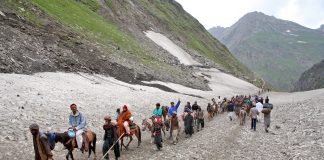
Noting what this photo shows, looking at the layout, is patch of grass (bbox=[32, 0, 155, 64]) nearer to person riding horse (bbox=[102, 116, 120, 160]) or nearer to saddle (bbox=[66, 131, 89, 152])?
person riding horse (bbox=[102, 116, 120, 160])

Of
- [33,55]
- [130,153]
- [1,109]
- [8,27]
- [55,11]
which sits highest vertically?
[55,11]

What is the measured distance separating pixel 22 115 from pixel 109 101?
13860 mm

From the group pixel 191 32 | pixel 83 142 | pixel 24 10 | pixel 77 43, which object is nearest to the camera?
pixel 83 142

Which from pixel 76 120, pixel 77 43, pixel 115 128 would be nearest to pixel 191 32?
pixel 77 43

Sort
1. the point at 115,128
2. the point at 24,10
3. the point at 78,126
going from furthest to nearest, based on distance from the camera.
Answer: the point at 24,10 < the point at 115,128 < the point at 78,126

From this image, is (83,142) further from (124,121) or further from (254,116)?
(254,116)

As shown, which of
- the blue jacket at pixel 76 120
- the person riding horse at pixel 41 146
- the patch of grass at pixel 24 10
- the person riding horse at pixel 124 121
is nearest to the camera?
the person riding horse at pixel 41 146

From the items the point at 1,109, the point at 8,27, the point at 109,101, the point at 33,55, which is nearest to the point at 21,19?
the point at 8,27

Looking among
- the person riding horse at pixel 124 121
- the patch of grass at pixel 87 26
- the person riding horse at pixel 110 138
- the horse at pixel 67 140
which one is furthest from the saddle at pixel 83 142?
the patch of grass at pixel 87 26

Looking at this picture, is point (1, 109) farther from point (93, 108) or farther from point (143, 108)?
point (143, 108)

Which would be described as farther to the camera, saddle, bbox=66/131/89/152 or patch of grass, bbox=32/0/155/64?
patch of grass, bbox=32/0/155/64

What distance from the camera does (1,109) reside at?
89.9 ft

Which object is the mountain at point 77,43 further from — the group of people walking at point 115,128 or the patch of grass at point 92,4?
the group of people walking at point 115,128

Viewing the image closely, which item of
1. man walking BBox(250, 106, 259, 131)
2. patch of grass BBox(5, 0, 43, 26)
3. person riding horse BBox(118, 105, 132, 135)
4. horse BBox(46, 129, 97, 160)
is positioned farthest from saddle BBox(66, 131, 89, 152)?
patch of grass BBox(5, 0, 43, 26)
